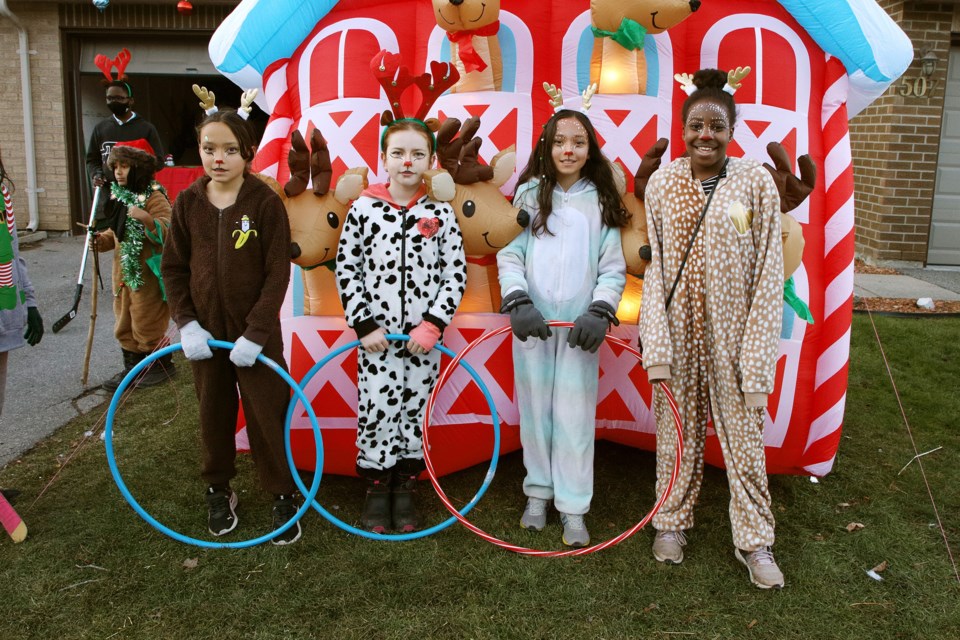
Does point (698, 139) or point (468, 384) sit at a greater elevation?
point (698, 139)

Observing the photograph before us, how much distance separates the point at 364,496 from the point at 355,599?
0.90 metres

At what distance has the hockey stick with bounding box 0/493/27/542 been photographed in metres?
3.38

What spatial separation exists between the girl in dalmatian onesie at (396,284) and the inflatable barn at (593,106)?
0.26 metres

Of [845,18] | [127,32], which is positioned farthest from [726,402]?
[127,32]

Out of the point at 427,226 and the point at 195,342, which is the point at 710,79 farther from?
the point at 195,342

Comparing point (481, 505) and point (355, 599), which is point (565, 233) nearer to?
point (481, 505)

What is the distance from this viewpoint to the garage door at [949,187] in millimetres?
9211

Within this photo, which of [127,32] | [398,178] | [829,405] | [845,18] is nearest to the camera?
[398,178]

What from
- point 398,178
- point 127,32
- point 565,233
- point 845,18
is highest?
point 127,32

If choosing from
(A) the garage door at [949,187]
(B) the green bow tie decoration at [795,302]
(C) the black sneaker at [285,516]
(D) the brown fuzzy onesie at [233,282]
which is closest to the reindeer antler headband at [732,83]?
(B) the green bow tie decoration at [795,302]

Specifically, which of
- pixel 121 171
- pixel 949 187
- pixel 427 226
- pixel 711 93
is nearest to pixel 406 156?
pixel 427 226

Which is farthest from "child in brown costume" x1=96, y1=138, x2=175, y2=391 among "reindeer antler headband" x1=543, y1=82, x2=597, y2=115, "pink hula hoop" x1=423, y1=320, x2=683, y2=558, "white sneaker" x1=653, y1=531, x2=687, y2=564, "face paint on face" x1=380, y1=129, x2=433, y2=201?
"white sneaker" x1=653, y1=531, x2=687, y2=564

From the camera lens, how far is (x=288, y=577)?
3.16 metres

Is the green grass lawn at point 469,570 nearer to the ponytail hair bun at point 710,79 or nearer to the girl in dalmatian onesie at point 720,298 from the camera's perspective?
the girl in dalmatian onesie at point 720,298
